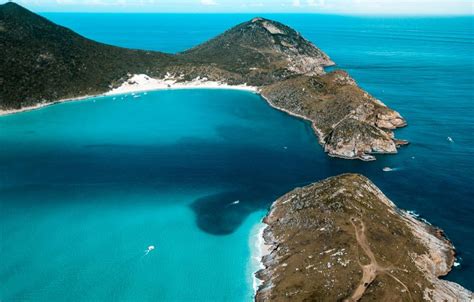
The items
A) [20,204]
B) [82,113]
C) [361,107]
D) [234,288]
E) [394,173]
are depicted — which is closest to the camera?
[234,288]

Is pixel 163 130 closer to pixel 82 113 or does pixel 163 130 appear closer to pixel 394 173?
pixel 82 113

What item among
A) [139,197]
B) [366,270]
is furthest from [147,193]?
[366,270]

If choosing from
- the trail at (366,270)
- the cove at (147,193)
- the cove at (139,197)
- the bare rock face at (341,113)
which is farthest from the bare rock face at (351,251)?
the bare rock face at (341,113)

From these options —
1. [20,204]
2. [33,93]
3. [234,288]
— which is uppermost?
[33,93]

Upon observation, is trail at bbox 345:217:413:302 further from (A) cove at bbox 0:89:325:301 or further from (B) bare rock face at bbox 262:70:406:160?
(B) bare rock face at bbox 262:70:406:160

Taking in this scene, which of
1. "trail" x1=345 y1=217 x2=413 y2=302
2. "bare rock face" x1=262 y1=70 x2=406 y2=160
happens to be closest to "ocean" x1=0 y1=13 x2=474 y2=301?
"bare rock face" x1=262 y1=70 x2=406 y2=160

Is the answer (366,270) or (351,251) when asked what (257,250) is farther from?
(366,270)

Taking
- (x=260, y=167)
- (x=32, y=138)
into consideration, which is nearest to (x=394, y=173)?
(x=260, y=167)
